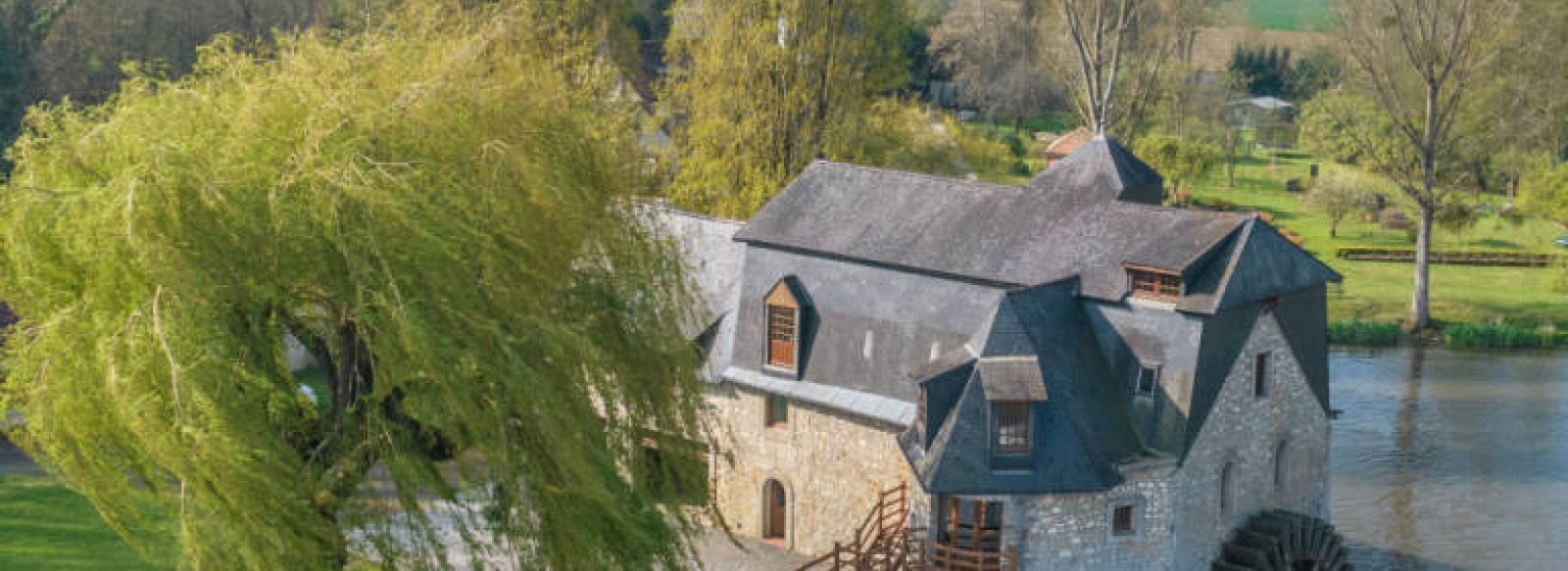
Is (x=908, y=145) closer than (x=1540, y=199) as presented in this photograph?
Yes

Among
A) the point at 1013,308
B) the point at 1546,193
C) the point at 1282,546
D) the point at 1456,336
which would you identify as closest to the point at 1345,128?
the point at 1546,193

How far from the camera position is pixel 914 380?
31.9 meters

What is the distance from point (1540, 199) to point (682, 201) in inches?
1422

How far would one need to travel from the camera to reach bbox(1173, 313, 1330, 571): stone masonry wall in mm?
31172

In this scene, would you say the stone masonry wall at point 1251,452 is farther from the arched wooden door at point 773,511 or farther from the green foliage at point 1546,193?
the green foliage at point 1546,193

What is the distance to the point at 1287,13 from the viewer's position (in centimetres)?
13575

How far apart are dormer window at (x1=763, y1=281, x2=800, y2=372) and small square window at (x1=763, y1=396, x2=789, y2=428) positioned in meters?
0.82

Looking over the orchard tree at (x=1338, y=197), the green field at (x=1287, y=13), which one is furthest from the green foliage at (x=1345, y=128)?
the green field at (x=1287, y=13)

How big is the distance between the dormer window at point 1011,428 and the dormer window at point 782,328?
580 cm

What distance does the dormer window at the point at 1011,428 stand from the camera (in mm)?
29250

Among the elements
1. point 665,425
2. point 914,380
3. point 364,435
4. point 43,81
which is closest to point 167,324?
point 364,435

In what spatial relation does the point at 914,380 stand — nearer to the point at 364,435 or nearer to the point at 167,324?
the point at 364,435

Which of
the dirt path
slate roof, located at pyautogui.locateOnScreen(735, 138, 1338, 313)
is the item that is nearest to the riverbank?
slate roof, located at pyautogui.locateOnScreen(735, 138, 1338, 313)

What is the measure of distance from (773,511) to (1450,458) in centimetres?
1860
